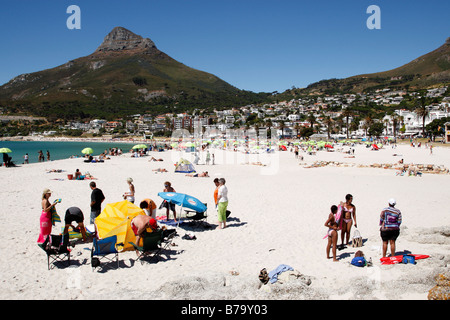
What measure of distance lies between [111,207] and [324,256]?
4499 mm

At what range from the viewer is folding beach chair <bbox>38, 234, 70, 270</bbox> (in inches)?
213

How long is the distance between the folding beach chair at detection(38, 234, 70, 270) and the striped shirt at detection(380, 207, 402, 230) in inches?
235

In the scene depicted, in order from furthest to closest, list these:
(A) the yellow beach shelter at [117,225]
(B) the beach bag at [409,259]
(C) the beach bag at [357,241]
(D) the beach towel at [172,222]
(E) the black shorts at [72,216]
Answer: (D) the beach towel at [172,222], (C) the beach bag at [357,241], (E) the black shorts at [72,216], (A) the yellow beach shelter at [117,225], (B) the beach bag at [409,259]

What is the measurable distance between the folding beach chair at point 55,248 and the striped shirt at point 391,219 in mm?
5964

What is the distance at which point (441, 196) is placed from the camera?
12156 mm

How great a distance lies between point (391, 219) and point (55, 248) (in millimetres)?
6233

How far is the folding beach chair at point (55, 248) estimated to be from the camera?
17.7 ft

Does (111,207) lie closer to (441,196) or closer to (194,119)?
(441,196)

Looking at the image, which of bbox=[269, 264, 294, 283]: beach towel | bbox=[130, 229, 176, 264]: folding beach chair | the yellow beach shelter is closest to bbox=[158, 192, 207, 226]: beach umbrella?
bbox=[130, 229, 176, 264]: folding beach chair

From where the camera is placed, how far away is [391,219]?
5516mm

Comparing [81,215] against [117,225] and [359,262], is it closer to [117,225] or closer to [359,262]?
[117,225]

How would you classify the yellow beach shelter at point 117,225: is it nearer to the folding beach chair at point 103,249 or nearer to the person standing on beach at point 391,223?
the folding beach chair at point 103,249

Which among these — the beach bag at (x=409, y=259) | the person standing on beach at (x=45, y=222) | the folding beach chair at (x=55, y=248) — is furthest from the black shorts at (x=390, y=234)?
the person standing on beach at (x=45, y=222)

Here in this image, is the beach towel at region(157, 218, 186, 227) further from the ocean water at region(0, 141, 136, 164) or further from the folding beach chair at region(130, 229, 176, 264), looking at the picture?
the ocean water at region(0, 141, 136, 164)
